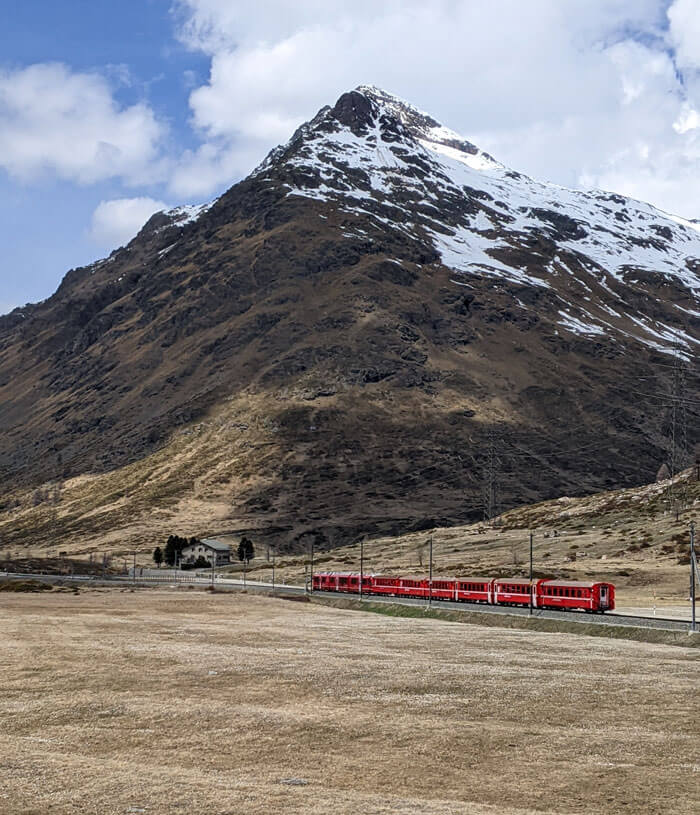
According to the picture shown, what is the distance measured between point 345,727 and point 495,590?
5538 centimetres

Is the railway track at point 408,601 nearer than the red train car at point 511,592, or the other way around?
Result: the railway track at point 408,601

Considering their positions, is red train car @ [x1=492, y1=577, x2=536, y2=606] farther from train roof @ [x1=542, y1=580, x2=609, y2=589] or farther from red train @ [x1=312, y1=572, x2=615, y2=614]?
train roof @ [x1=542, y1=580, x2=609, y2=589]

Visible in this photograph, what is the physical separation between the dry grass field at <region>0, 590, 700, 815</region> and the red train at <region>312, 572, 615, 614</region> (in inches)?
785

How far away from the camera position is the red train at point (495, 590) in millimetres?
71438

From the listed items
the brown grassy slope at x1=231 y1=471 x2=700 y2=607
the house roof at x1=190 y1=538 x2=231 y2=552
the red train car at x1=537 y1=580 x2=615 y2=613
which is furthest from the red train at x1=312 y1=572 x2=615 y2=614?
the house roof at x1=190 y1=538 x2=231 y2=552

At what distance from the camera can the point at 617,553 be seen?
117562 mm

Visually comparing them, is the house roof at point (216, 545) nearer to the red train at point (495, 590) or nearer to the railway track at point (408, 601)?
the railway track at point (408, 601)

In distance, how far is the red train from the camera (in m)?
71.4

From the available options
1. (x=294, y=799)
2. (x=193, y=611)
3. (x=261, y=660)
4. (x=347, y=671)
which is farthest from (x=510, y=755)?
(x=193, y=611)

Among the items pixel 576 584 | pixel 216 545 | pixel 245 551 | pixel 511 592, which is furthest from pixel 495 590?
pixel 216 545

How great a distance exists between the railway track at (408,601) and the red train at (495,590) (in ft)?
3.01

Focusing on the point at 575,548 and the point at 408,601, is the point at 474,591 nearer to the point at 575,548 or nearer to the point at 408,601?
the point at 408,601

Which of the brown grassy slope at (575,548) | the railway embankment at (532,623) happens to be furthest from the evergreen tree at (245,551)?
the railway embankment at (532,623)

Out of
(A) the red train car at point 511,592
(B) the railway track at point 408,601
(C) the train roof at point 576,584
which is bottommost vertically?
(B) the railway track at point 408,601
